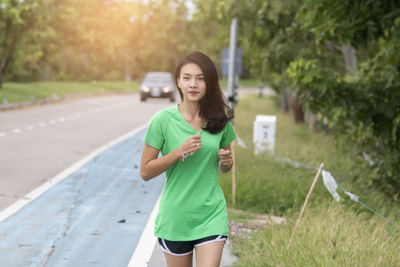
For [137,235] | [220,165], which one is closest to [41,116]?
[137,235]

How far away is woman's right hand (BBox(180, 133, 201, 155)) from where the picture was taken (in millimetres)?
3543

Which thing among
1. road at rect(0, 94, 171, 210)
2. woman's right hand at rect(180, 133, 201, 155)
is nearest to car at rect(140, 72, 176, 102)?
road at rect(0, 94, 171, 210)

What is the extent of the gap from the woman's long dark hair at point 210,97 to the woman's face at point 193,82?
2 centimetres

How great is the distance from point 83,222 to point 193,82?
4.62m

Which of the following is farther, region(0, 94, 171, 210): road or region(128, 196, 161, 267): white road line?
region(0, 94, 171, 210): road

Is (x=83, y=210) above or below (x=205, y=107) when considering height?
below

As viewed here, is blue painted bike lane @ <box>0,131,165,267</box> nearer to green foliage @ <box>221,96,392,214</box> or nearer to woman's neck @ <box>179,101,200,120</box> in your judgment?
green foliage @ <box>221,96,392,214</box>

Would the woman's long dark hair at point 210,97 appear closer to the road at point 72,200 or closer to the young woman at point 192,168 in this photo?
the young woman at point 192,168

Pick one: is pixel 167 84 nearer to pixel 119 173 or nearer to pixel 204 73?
pixel 119 173

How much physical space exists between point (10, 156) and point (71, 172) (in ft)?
7.61

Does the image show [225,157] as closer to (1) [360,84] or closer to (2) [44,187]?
(2) [44,187]

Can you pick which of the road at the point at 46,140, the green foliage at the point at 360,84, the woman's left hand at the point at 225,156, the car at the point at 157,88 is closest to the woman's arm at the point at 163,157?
the woman's left hand at the point at 225,156

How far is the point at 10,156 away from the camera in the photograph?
13.5 meters

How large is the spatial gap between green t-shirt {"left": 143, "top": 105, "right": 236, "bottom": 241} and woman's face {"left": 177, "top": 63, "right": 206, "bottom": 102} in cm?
13
